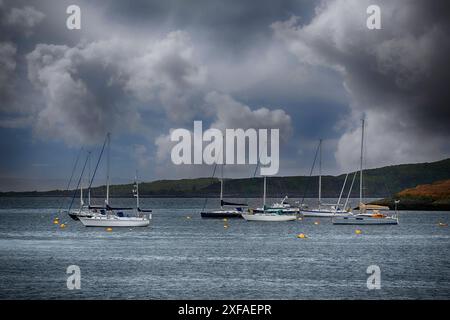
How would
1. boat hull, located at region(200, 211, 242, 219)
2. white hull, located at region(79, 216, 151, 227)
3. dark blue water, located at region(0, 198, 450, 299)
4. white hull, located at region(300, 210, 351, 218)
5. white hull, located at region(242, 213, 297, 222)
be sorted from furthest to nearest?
boat hull, located at region(200, 211, 242, 219) < white hull, located at region(300, 210, 351, 218) < white hull, located at region(242, 213, 297, 222) < white hull, located at region(79, 216, 151, 227) < dark blue water, located at region(0, 198, 450, 299)

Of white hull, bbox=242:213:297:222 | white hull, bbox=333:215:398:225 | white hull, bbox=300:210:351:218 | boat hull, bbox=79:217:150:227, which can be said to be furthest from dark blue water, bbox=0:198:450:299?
white hull, bbox=300:210:351:218

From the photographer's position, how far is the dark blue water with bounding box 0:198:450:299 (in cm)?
4928

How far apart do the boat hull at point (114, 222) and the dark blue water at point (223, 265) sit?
11.8 ft

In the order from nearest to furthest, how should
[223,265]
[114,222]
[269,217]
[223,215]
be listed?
[223,265]
[114,222]
[269,217]
[223,215]

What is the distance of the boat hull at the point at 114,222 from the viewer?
10919 centimetres

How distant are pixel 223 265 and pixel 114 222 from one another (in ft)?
157

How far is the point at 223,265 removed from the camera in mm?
64500

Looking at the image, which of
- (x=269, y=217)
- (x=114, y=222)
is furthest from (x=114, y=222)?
(x=269, y=217)

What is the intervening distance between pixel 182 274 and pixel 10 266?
16274 millimetres

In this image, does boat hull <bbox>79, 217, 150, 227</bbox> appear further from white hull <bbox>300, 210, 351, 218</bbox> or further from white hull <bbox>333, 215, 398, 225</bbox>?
white hull <bbox>300, 210, 351, 218</bbox>

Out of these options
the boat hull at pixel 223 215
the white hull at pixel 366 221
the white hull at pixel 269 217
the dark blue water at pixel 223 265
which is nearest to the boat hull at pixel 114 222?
the dark blue water at pixel 223 265

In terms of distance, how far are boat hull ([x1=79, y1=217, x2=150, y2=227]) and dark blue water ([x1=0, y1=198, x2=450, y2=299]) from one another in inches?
141

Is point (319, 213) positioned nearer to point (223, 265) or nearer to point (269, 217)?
point (269, 217)
